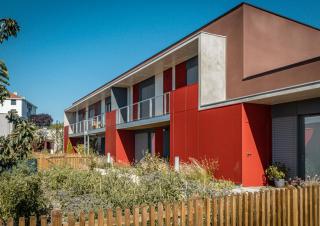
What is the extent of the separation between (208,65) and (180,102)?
8.54ft

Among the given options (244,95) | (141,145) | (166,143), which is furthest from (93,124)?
(244,95)

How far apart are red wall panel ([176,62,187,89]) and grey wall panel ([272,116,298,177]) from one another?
22.9 ft

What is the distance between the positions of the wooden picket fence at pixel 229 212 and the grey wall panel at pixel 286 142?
7.02 m

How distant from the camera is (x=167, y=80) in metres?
22.0

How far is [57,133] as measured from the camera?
1994 inches

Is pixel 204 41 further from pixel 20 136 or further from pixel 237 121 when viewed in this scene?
pixel 20 136

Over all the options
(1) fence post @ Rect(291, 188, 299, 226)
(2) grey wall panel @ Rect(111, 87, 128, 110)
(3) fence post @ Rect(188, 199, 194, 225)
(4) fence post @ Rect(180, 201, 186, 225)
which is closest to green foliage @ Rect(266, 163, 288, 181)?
(1) fence post @ Rect(291, 188, 299, 226)

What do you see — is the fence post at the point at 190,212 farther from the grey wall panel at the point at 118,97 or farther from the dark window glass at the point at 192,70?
the grey wall panel at the point at 118,97

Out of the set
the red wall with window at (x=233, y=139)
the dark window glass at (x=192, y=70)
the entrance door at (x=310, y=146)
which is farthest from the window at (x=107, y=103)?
the entrance door at (x=310, y=146)

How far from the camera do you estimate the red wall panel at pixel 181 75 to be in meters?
20.0

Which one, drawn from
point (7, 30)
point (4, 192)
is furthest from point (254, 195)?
point (4, 192)

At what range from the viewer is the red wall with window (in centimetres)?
1346

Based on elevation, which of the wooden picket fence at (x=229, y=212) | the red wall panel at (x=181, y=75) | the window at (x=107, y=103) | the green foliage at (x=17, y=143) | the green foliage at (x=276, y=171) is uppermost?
the red wall panel at (x=181, y=75)

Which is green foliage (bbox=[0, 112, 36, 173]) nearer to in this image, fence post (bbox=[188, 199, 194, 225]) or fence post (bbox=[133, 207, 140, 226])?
fence post (bbox=[133, 207, 140, 226])
